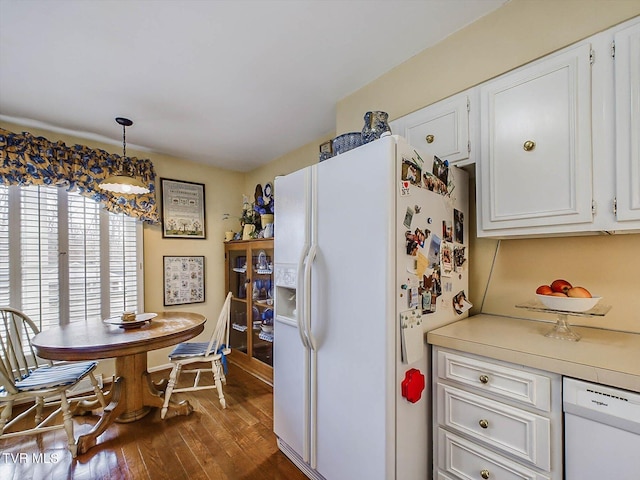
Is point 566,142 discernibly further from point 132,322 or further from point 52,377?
point 52,377

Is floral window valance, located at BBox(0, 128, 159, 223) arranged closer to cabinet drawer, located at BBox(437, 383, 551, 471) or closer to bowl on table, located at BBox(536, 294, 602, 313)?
cabinet drawer, located at BBox(437, 383, 551, 471)

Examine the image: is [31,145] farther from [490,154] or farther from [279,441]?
[490,154]

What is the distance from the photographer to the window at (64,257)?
258 centimetres

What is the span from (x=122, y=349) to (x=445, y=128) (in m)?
2.38

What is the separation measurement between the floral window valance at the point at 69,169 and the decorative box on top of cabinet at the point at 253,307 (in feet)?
3.59

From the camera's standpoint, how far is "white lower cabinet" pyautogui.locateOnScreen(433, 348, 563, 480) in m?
1.04

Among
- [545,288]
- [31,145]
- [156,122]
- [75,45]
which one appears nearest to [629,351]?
[545,288]

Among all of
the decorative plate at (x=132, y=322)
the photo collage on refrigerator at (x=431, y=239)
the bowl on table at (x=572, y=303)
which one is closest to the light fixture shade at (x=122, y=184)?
the decorative plate at (x=132, y=322)

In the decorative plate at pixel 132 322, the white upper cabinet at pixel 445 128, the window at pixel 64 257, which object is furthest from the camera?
the window at pixel 64 257

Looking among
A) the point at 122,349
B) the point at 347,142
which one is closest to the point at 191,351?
the point at 122,349

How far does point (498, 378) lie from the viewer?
1154 mm

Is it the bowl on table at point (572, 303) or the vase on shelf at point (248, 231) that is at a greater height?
the vase on shelf at point (248, 231)

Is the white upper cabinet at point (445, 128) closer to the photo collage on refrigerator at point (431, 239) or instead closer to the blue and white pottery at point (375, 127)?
the photo collage on refrigerator at point (431, 239)

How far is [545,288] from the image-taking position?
1297 mm
